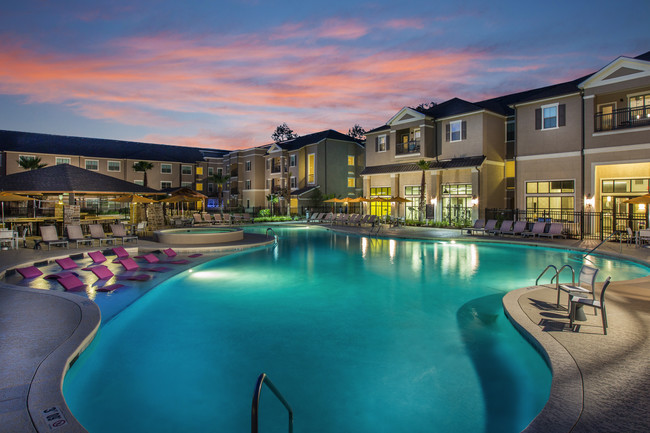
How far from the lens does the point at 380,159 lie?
34688 millimetres

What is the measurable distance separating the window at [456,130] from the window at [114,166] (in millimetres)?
41020

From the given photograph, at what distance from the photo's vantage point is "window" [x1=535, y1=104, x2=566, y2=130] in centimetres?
2272

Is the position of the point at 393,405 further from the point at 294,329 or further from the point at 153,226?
the point at 153,226

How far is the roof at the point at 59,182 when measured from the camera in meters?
16.1

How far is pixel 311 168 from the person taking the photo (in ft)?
143

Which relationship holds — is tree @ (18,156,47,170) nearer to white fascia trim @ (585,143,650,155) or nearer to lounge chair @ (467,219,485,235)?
lounge chair @ (467,219,485,235)

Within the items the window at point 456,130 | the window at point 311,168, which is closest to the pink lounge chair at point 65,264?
the window at point 456,130

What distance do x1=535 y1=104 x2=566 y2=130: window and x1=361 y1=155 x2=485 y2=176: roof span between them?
425cm

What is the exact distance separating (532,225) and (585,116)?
7043 millimetres

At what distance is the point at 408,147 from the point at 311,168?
14.6 meters

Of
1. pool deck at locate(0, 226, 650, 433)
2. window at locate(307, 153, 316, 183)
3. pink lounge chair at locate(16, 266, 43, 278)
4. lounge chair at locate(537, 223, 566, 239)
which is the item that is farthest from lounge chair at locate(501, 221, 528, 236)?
window at locate(307, 153, 316, 183)

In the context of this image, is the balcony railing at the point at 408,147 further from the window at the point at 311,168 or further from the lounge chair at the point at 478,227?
the window at the point at 311,168

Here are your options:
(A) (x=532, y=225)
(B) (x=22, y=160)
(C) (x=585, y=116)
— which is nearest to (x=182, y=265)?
(A) (x=532, y=225)

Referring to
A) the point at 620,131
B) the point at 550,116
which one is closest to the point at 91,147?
the point at 550,116
